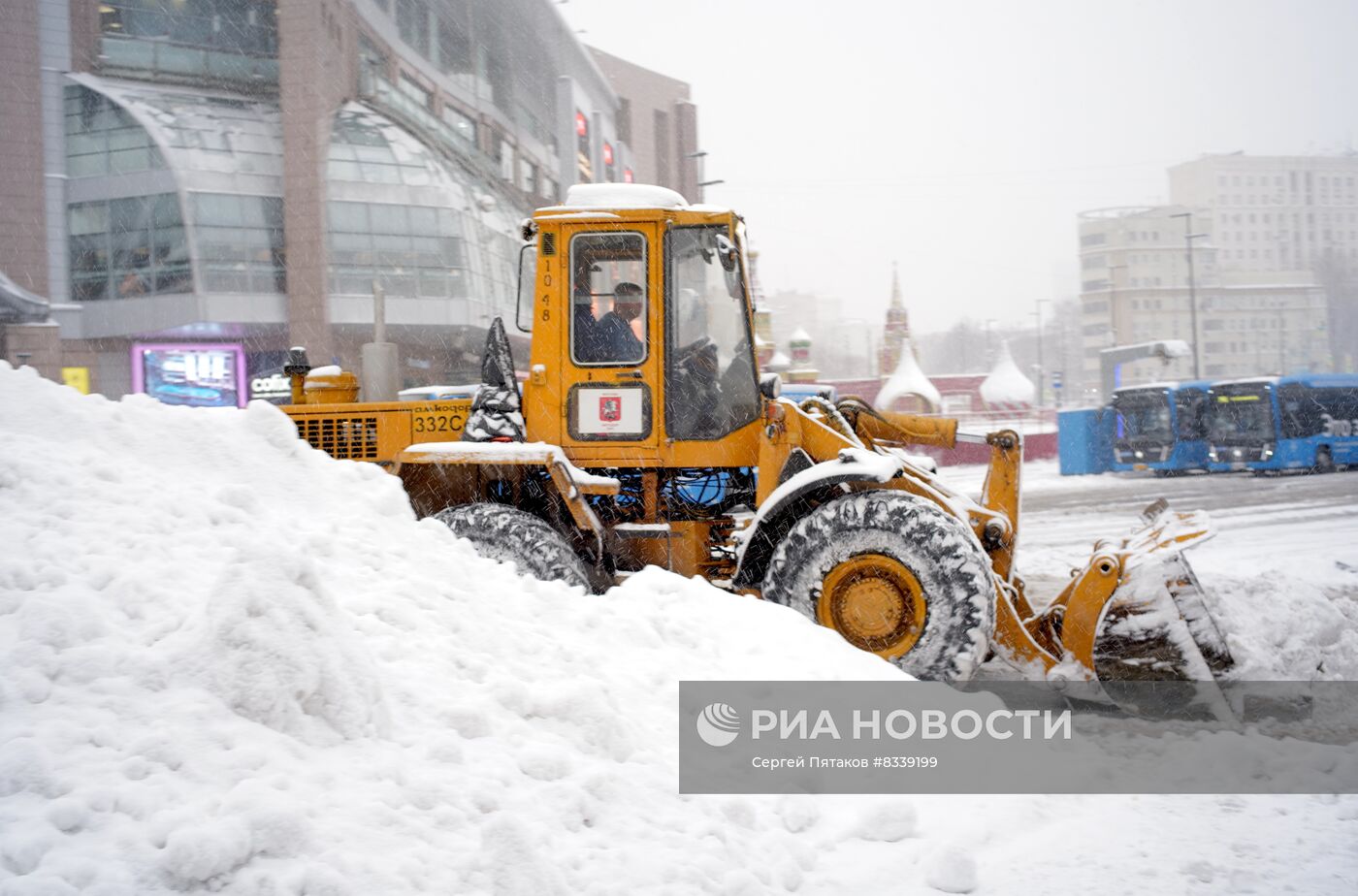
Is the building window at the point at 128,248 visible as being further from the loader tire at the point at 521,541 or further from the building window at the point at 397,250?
the loader tire at the point at 521,541

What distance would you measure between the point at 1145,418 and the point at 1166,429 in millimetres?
552

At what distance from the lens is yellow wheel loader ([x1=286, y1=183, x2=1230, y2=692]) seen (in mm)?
5184

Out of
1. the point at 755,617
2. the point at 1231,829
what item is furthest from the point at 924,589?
the point at 1231,829

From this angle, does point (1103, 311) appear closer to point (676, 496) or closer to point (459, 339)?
point (459, 339)

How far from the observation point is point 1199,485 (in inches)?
834

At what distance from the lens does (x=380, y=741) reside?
295 centimetres

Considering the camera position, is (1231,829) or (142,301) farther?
(142,301)

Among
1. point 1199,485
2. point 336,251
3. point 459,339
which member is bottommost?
point 1199,485

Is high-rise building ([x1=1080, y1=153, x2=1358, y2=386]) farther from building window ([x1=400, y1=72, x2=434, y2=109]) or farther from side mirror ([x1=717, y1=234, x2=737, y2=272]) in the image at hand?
side mirror ([x1=717, y1=234, x2=737, y2=272])

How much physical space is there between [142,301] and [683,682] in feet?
93.5

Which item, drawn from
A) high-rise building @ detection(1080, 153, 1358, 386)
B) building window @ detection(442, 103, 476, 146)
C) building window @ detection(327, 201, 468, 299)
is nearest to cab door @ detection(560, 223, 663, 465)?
building window @ detection(327, 201, 468, 299)

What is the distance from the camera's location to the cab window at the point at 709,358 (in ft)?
20.3

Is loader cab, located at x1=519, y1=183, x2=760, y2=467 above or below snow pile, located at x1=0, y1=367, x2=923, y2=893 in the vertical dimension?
above

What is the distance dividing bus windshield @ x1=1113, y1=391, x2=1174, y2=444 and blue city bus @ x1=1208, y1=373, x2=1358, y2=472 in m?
1.44
